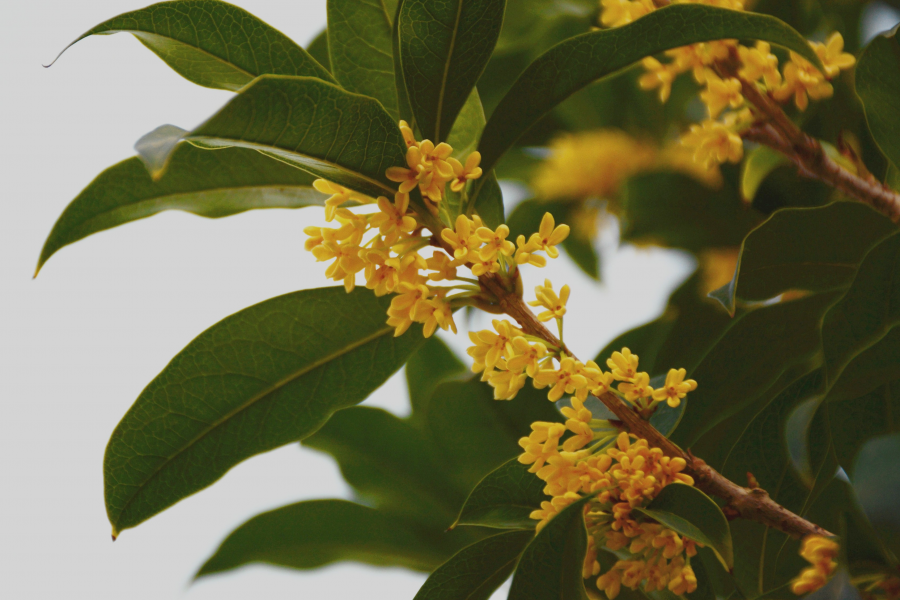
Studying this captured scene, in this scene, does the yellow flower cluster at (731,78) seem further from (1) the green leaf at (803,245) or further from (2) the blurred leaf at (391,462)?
(2) the blurred leaf at (391,462)

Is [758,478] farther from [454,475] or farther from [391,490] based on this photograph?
[391,490]

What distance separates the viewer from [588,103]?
61.7 inches

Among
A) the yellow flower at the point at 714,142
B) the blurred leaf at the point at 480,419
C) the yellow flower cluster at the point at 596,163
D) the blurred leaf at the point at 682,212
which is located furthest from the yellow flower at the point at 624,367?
the yellow flower cluster at the point at 596,163

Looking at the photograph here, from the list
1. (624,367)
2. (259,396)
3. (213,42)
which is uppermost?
(213,42)

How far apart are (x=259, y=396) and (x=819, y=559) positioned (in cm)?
59

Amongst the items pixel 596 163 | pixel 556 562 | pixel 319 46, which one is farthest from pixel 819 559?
pixel 319 46

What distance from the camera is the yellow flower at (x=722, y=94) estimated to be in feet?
2.68

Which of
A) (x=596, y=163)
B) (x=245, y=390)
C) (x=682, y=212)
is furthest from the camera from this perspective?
(x=596, y=163)

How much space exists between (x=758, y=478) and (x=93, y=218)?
864mm

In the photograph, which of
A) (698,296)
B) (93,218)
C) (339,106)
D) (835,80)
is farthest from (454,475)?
(835,80)

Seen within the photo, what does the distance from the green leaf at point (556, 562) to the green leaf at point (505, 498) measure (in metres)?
0.10

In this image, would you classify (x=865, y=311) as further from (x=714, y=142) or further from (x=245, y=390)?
(x=245, y=390)

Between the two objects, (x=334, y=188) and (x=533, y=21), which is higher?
(x=533, y=21)

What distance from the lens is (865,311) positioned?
2.25 feet
